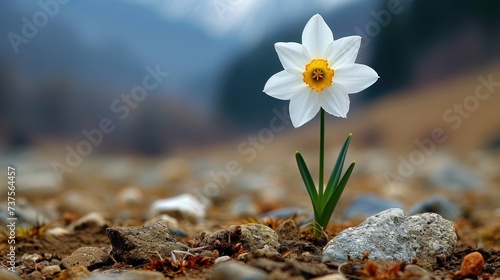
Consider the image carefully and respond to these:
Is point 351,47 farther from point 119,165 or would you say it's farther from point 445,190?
point 119,165

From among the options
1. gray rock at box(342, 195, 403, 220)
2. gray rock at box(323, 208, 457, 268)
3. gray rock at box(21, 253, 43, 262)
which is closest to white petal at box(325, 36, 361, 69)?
gray rock at box(323, 208, 457, 268)

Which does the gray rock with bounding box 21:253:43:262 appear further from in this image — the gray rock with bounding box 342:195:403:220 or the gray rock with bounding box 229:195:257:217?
the gray rock with bounding box 342:195:403:220

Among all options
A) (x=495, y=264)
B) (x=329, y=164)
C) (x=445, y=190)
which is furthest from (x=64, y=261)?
(x=329, y=164)

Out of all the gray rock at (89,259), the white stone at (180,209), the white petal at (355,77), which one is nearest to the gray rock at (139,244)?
the gray rock at (89,259)

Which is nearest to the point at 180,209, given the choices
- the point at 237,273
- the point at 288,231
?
the point at 288,231

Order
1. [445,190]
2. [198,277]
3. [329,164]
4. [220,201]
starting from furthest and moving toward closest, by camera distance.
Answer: [329,164], [445,190], [220,201], [198,277]

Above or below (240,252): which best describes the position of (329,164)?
above

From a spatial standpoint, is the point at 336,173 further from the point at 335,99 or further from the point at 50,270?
the point at 50,270
